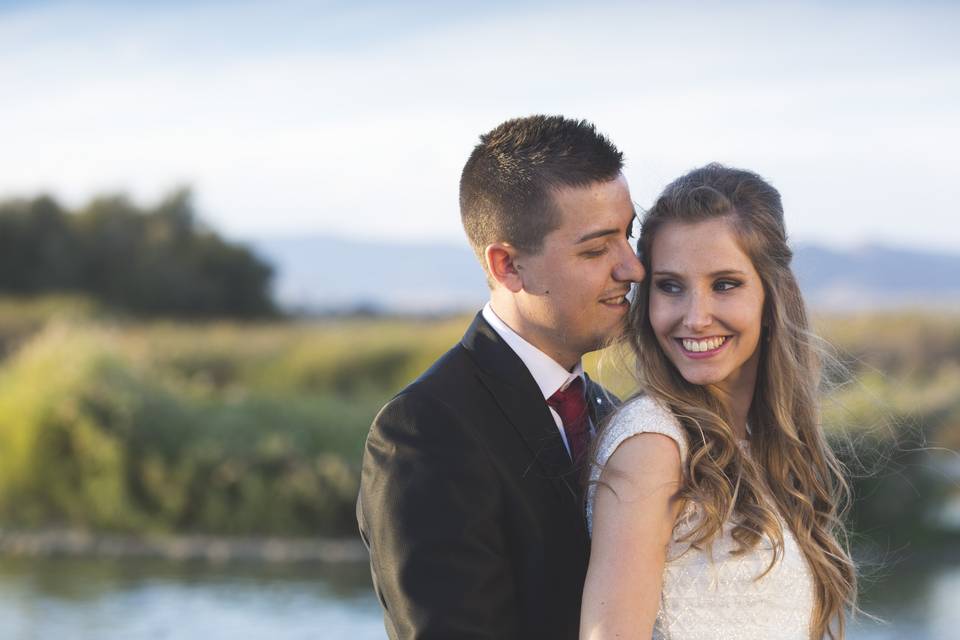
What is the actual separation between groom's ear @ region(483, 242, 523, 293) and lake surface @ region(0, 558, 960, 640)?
19.1 ft

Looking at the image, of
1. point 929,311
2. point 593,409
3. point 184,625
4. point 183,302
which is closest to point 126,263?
point 183,302

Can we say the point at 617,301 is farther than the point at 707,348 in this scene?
Yes

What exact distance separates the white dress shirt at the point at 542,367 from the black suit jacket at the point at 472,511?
2.5 inches

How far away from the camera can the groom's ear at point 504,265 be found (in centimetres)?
281

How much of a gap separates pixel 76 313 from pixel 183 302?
681 cm

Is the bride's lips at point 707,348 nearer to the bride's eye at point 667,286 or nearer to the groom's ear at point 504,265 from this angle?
the bride's eye at point 667,286

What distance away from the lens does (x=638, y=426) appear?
A: 2.48 meters

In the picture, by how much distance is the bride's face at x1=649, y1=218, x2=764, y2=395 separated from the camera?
2596 mm

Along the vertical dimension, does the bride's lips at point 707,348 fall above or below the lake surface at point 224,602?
above

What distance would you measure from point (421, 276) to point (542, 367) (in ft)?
368

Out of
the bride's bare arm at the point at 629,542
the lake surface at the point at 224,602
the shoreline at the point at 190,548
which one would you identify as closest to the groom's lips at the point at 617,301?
the bride's bare arm at the point at 629,542

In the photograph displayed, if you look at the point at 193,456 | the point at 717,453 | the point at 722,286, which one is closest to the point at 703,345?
the point at 722,286

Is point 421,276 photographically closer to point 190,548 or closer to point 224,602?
point 190,548

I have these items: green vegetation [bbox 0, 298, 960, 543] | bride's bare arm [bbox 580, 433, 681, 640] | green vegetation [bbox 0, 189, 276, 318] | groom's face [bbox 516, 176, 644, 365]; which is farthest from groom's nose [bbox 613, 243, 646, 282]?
green vegetation [bbox 0, 189, 276, 318]
